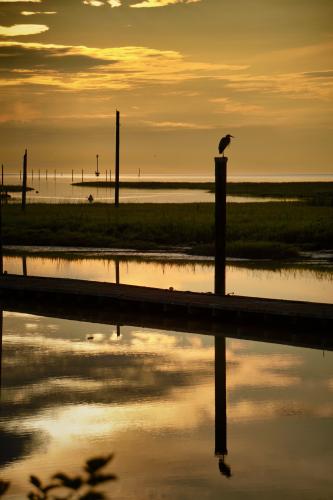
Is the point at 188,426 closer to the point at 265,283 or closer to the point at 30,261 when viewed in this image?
the point at 265,283

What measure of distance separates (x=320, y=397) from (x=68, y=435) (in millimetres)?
4280

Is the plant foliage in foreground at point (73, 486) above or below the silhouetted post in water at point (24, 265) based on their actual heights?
above

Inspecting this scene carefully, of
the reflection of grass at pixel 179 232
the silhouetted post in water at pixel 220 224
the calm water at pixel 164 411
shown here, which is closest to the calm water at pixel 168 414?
the calm water at pixel 164 411

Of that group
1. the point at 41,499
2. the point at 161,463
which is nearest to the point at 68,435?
the point at 161,463

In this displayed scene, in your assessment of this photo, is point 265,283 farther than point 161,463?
Yes

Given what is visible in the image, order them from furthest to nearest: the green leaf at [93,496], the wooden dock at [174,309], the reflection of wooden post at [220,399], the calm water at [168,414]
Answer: the wooden dock at [174,309], the reflection of wooden post at [220,399], the calm water at [168,414], the green leaf at [93,496]

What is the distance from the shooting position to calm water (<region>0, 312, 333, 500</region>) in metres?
10.8

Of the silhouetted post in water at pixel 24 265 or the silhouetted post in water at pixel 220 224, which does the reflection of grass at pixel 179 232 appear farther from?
the silhouetted post in water at pixel 220 224

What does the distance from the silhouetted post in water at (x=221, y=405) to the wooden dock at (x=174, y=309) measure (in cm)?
117

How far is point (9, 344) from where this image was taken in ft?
62.6

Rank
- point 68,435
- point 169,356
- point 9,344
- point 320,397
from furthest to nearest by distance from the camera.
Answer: point 9,344 < point 169,356 < point 320,397 < point 68,435

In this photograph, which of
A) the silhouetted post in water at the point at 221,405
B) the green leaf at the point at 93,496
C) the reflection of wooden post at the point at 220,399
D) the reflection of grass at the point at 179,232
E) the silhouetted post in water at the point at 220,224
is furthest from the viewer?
the reflection of grass at the point at 179,232

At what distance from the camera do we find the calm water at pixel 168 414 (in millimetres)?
10805

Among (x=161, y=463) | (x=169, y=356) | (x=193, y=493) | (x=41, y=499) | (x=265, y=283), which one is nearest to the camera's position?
(x=41, y=499)
